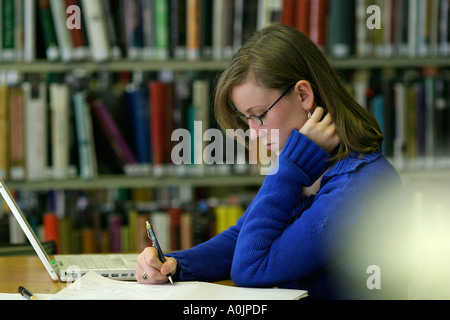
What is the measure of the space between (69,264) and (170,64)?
3.86 ft

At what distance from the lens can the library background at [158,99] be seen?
219cm

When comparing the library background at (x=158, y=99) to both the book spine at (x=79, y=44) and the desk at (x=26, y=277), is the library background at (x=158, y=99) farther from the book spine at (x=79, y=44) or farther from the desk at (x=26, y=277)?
the desk at (x=26, y=277)

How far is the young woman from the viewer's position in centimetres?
98

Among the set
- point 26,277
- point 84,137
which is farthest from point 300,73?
point 84,137

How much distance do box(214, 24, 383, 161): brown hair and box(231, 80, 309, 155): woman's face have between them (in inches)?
0.6

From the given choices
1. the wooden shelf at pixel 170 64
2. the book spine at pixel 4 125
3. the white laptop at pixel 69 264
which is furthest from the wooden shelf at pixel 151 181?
the white laptop at pixel 69 264

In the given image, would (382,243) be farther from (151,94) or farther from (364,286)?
(151,94)

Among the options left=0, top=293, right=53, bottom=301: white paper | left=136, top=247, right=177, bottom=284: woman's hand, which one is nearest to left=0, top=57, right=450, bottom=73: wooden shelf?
left=136, top=247, right=177, bottom=284: woman's hand

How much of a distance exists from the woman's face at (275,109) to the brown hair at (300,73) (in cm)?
2

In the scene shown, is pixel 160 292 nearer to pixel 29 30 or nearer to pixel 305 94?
pixel 305 94

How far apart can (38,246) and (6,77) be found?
1625mm

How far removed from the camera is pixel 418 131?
2.28 meters

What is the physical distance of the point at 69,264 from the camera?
4.05 feet
